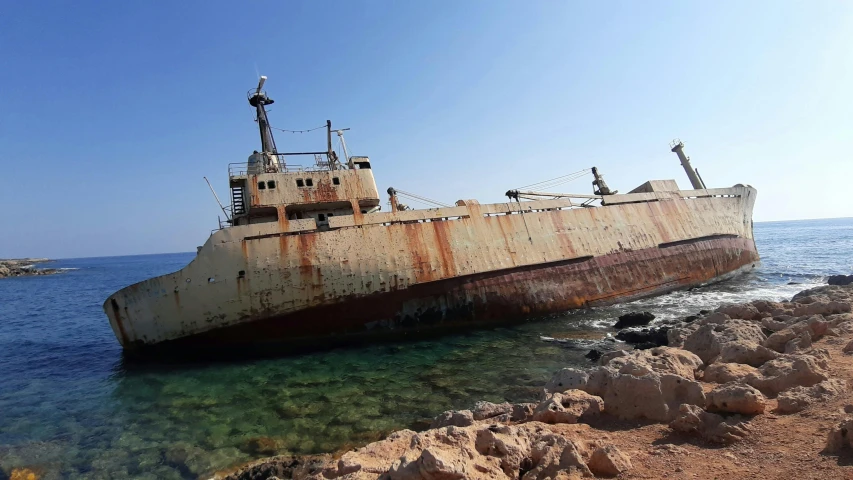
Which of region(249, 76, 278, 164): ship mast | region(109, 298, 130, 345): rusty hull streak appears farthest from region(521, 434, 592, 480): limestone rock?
region(249, 76, 278, 164): ship mast

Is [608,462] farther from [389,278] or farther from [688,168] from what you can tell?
[688,168]

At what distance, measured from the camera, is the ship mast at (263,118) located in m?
15.1

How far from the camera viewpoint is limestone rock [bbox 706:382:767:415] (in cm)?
Answer: 363

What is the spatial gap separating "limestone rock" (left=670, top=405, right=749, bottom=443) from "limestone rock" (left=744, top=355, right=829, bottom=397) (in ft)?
3.52

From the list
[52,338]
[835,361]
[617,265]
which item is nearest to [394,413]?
[835,361]

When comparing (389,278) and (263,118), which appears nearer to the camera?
(389,278)

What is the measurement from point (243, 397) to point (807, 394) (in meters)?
8.58

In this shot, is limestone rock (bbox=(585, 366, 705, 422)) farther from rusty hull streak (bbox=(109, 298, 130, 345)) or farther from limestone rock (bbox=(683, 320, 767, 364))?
rusty hull streak (bbox=(109, 298, 130, 345))

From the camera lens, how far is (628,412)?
410 centimetres

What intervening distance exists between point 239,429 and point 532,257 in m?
9.97

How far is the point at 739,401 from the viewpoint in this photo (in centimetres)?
364

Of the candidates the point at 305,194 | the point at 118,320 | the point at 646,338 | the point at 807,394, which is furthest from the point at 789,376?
the point at 118,320

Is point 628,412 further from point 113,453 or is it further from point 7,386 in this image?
point 7,386

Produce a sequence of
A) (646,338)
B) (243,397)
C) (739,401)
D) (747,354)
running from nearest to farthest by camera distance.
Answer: (739,401) < (747,354) < (243,397) < (646,338)
